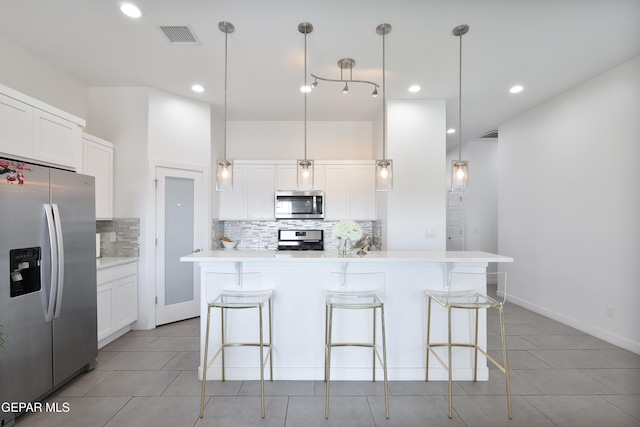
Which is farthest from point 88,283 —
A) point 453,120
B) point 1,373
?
point 453,120

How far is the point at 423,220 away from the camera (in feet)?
13.2

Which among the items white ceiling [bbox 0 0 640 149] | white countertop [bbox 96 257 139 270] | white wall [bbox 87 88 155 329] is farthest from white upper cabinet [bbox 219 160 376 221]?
white countertop [bbox 96 257 139 270]

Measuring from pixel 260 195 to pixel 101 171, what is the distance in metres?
2.03

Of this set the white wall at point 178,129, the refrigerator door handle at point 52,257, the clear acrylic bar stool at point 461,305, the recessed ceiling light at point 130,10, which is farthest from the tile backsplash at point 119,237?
the clear acrylic bar stool at point 461,305

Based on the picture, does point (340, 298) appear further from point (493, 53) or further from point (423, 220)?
point (493, 53)

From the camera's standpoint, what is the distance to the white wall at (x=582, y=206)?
10.2ft

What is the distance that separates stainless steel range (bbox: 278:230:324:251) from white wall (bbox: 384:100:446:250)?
4.13 feet

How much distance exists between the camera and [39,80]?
3.01 metres

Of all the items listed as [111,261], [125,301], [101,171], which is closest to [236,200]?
[101,171]

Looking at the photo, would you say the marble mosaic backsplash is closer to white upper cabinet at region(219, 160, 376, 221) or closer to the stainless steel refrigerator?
white upper cabinet at region(219, 160, 376, 221)

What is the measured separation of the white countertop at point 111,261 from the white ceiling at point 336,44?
209cm

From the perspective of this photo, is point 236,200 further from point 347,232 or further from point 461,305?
point 461,305

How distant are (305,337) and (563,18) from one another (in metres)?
3.35

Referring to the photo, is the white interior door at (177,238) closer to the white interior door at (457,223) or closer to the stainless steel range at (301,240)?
the stainless steel range at (301,240)
